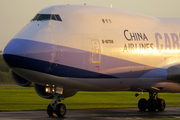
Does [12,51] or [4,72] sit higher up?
[4,72]

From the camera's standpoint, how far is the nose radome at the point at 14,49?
17.9 m

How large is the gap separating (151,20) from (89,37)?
5.01 metres

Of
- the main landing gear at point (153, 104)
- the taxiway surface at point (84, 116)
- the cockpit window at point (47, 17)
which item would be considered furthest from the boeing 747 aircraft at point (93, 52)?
the main landing gear at point (153, 104)

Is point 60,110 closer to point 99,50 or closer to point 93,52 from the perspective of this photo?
point 93,52

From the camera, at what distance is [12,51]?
17906 mm

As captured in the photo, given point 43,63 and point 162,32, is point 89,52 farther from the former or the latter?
point 162,32

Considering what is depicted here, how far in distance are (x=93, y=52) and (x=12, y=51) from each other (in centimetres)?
399

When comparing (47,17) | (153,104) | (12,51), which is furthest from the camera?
(153,104)

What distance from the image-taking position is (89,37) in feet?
64.6

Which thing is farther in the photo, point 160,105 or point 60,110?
point 160,105

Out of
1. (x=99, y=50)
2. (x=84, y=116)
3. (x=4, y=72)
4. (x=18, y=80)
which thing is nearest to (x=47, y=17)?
(x=99, y=50)

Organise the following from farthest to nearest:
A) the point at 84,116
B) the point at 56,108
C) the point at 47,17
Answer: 1. the point at 84,116
2. the point at 56,108
3. the point at 47,17

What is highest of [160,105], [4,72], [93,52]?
[4,72]

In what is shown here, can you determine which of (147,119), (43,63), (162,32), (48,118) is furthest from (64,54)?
(162,32)
